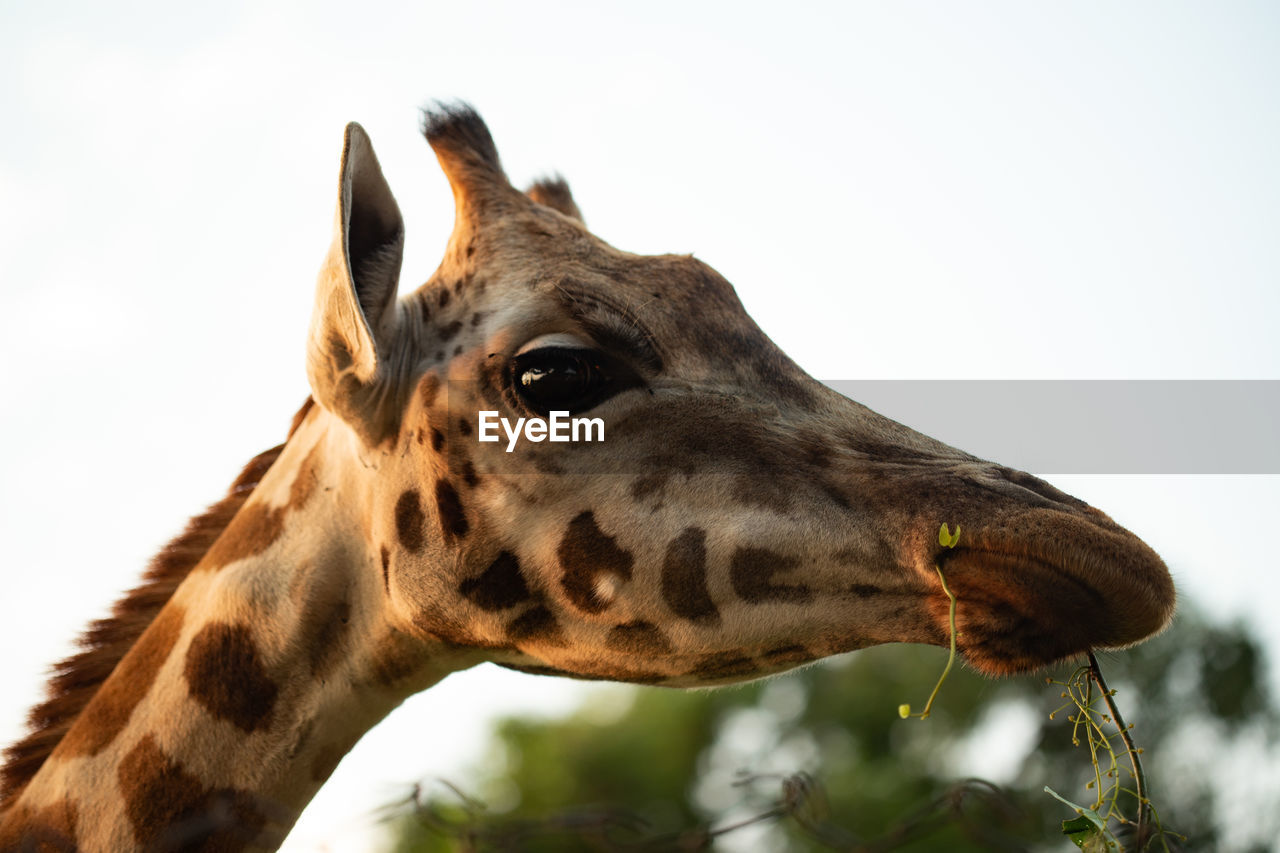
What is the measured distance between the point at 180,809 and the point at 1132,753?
2558 mm

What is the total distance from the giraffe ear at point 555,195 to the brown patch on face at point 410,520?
1979mm

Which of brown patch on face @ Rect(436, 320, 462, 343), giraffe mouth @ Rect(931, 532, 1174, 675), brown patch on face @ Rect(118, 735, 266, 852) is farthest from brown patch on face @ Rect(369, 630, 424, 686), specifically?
giraffe mouth @ Rect(931, 532, 1174, 675)

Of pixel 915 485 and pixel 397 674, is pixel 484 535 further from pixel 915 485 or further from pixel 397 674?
pixel 915 485

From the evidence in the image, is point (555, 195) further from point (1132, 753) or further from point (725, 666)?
point (1132, 753)

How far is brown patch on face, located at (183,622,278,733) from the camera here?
302 centimetres

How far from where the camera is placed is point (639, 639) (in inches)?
112

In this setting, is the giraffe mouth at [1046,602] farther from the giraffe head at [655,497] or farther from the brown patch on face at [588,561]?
the brown patch on face at [588,561]

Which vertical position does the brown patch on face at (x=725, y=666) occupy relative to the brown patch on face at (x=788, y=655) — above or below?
below

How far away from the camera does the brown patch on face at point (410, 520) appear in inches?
119

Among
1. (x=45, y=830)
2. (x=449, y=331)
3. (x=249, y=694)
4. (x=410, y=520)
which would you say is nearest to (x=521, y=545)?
(x=410, y=520)

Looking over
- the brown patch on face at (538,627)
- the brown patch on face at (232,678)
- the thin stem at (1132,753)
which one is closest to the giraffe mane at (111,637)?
the brown patch on face at (232,678)

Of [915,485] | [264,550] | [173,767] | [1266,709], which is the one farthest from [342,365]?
[1266,709]

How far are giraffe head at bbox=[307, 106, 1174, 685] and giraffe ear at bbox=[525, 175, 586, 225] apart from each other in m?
1.34

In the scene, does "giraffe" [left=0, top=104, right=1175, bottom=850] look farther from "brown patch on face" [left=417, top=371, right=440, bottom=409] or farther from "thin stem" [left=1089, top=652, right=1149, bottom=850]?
"thin stem" [left=1089, top=652, right=1149, bottom=850]
